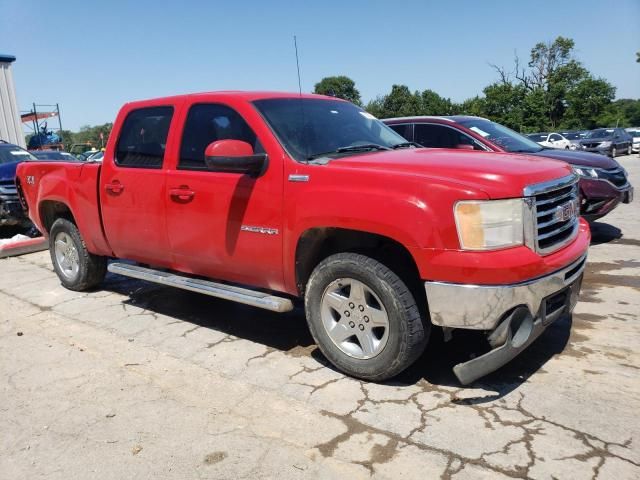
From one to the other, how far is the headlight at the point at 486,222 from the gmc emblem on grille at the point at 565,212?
520mm

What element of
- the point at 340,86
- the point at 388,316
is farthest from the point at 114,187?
the point at 340,86

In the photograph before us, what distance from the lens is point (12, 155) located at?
1117 cm

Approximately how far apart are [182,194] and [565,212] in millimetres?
2846

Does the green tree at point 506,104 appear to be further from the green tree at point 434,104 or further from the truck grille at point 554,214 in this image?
the truck grille at point 554,214

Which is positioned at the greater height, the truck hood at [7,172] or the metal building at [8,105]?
the metal building at [8,105]

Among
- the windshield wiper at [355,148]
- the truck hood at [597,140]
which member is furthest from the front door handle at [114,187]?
the truck hood at [597,140]

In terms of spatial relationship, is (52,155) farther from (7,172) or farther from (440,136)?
(440,136)

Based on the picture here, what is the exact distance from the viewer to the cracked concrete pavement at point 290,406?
2.76 meters

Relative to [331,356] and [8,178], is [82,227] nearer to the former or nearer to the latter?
[331,356]

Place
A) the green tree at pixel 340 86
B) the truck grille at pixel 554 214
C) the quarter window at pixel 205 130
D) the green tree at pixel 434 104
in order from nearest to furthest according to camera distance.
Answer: the truck grille at pixel 554 214 < the quarter window at pixel 205 130 < the green tree at pixel 434 104 < the green tree at pixel 340 86

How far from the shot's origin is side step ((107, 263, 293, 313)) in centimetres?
381

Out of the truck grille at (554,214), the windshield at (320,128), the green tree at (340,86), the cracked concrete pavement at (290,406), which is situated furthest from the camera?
the green tree at (340,86)

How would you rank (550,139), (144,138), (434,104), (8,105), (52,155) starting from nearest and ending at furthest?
(144,138) < (52,155) < (8,105) < (550,139) < (434,104)

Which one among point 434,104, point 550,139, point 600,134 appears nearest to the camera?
point 600,134
